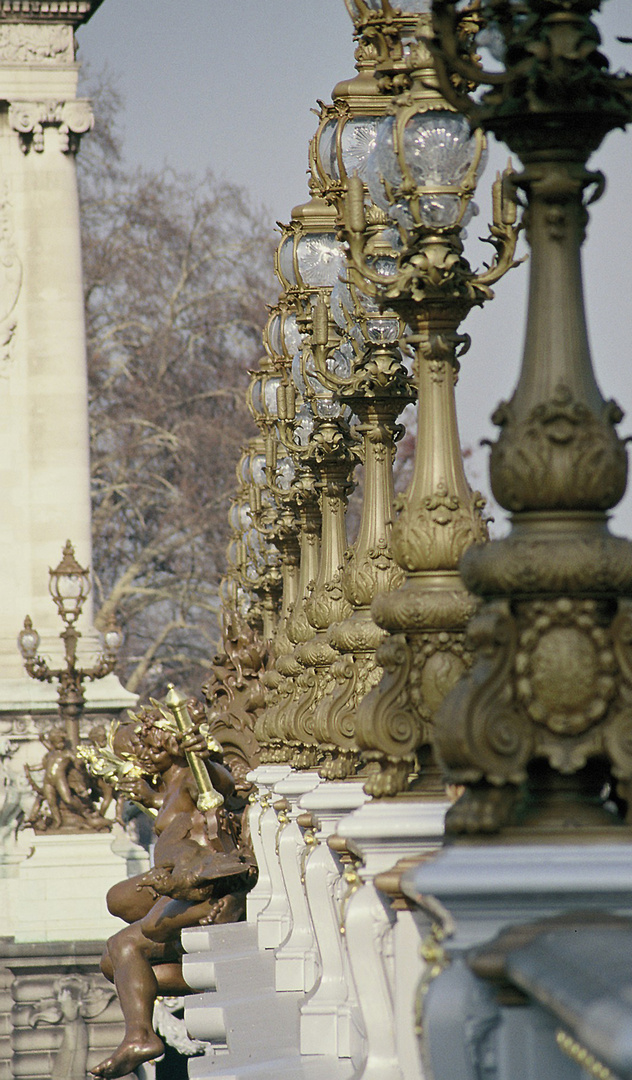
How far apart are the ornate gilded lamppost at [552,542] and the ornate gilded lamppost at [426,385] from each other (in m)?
1.87

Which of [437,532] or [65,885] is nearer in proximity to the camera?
[437,532]

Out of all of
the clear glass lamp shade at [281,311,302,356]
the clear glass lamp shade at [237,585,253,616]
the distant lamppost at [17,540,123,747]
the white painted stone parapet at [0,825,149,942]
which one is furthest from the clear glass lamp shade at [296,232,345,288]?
the white painted stone parapet at [0,825,149,942]

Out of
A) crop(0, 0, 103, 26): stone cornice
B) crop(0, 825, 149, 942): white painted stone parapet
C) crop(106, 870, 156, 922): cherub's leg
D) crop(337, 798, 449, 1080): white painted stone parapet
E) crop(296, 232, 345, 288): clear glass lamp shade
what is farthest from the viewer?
crop(0, 0, 103, 26): stone cornice

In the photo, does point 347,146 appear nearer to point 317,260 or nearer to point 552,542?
point 317,260

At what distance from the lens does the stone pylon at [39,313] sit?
34156 mm

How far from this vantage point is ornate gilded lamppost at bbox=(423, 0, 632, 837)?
423 cm

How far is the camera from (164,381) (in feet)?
150

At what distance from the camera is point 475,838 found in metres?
4.26

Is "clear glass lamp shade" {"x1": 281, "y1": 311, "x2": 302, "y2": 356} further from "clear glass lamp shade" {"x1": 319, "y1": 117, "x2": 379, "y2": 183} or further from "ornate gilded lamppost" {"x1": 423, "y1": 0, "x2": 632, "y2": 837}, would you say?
"ornate gilded lamppost" {"x1": 423, "y1": 0, "x2": 632, "y2": 837}

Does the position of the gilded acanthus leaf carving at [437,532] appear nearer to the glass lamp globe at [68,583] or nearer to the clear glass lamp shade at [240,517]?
the clear glass lamp shade at [240,517]

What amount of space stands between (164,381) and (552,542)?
4166 cm

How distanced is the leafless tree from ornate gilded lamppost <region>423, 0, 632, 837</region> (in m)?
39.5

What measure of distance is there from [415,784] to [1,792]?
26618mm

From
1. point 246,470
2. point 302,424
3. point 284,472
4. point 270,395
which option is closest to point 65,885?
point 246,470
